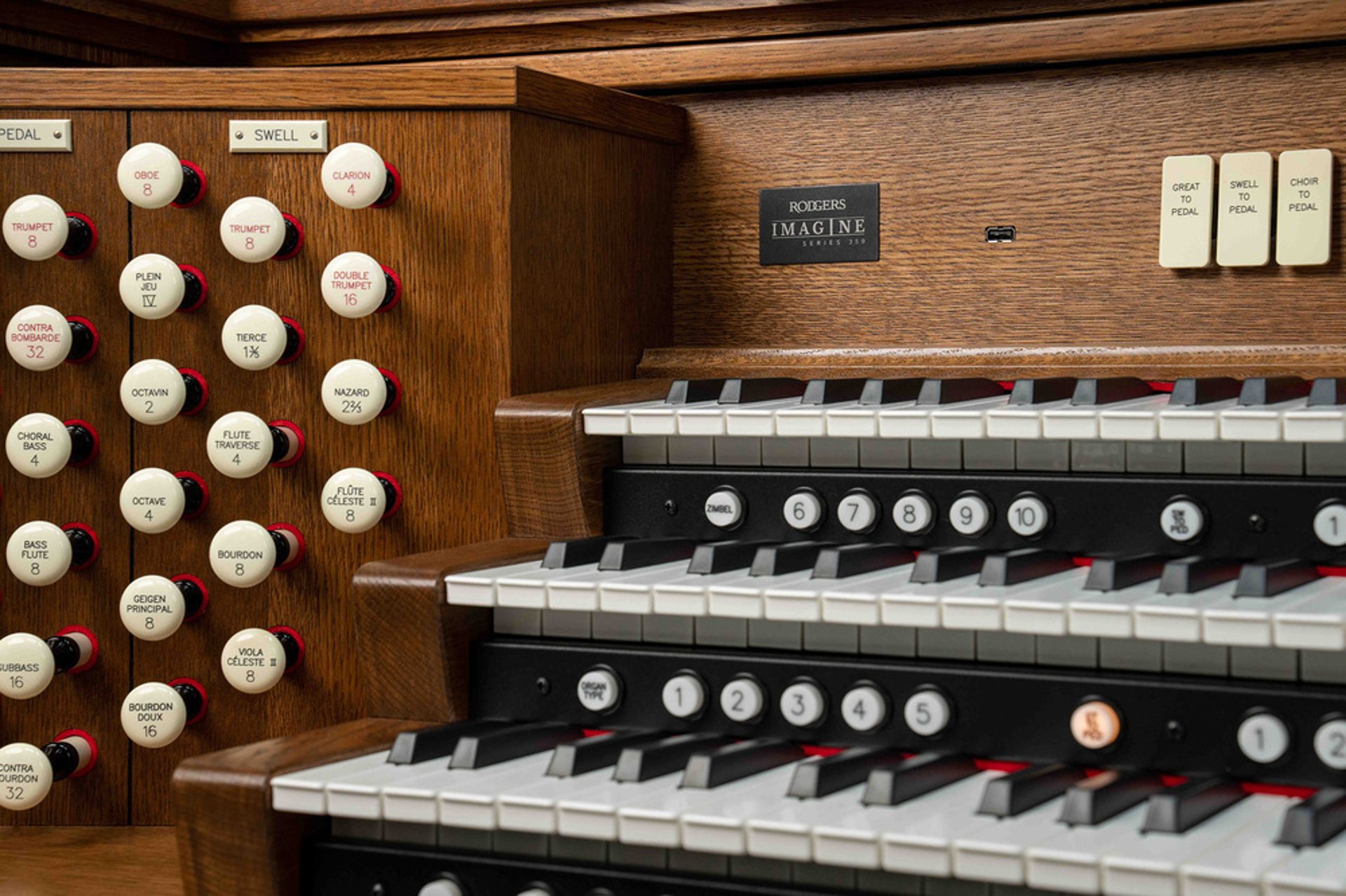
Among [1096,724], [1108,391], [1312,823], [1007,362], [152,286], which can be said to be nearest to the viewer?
[1312,823]

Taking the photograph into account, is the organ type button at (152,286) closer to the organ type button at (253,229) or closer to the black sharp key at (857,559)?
the organ type button at (253,229)

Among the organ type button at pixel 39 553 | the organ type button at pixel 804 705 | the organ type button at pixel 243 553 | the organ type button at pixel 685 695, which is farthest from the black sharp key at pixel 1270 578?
the organ type button at pixel 39 553

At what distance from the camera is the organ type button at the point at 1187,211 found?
173cm

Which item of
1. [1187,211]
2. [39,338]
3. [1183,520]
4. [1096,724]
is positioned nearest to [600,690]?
[1096,724]

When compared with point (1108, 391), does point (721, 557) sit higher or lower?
lower

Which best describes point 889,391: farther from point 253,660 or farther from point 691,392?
point 253,660

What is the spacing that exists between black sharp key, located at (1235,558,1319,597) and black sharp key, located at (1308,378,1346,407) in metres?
0.17

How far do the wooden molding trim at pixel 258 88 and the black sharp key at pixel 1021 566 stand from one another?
0.78 metres

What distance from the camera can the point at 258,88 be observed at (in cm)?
174

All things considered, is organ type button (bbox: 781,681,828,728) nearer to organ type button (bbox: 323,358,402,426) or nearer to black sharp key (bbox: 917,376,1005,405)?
black sharp key (bbox: 917,376,1005,405)

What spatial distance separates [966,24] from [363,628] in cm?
104

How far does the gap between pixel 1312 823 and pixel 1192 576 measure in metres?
0.25

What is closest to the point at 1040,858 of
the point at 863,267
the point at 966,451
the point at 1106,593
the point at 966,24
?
the point at 1106,593

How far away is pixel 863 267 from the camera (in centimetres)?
192
